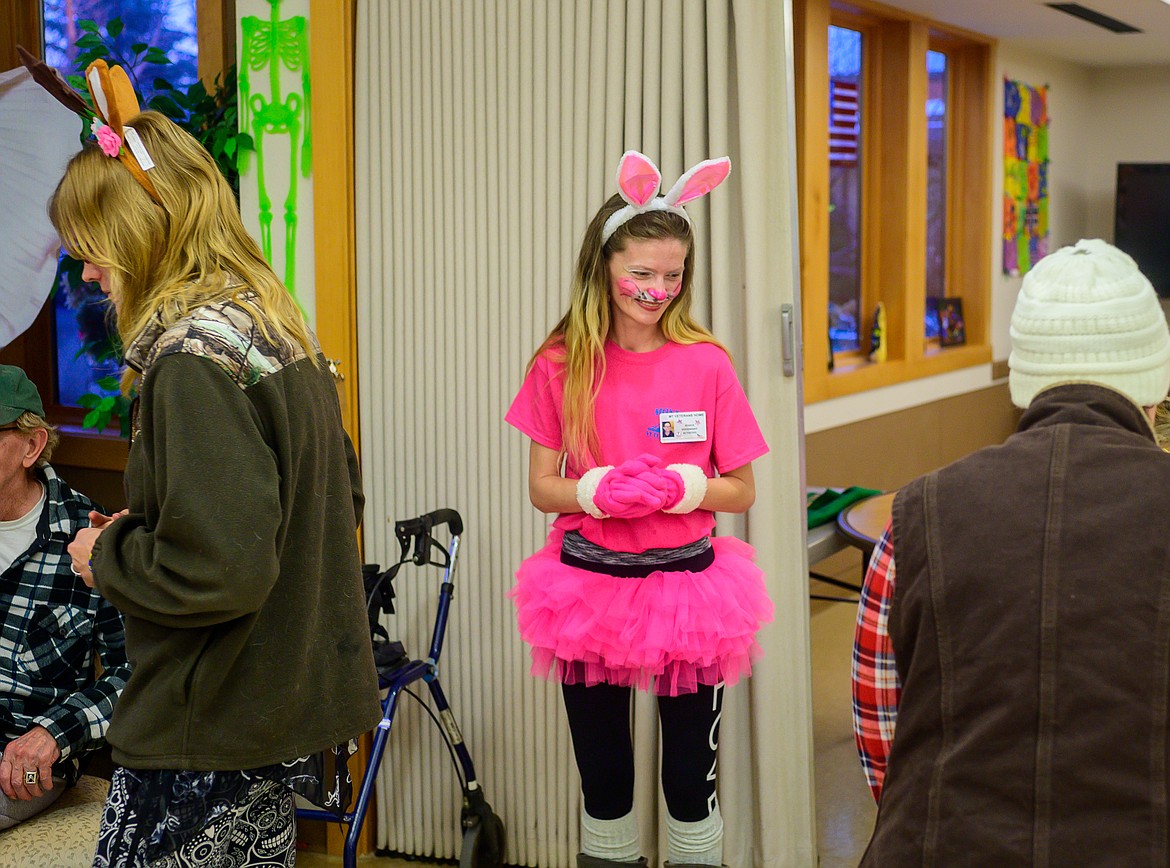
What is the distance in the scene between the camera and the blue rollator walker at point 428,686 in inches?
104

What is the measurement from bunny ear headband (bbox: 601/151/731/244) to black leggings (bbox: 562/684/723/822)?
0.87m

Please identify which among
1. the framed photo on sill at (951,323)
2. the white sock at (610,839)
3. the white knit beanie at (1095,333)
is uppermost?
the white knit beanie at (1095,333)

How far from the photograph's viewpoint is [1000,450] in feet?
3.77

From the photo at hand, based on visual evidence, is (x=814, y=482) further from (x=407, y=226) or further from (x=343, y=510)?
(x=343, y=510)

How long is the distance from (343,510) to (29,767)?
1194mm

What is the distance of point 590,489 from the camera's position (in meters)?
2.14

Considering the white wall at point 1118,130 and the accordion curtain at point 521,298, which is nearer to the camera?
the accordion curtain at point 521,298

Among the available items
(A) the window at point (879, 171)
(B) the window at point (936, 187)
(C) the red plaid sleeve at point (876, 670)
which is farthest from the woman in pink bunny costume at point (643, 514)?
(B) the window at point (936, 187)

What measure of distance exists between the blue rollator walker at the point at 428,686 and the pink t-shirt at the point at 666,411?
552mm

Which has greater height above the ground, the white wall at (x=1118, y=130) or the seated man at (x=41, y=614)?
the white wall at (x=1118, y=130)

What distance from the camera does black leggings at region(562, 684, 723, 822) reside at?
2.29 meters

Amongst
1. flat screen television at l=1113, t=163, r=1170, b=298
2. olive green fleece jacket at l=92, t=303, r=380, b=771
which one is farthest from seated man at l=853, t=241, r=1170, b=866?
flat screen television at l=1113, t=163, r=1170, b=298

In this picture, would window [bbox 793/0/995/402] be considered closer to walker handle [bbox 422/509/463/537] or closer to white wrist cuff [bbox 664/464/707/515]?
walker handle [bbox 422/509/463/537]

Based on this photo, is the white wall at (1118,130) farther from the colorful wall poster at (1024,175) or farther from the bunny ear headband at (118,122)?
the bunny ear headband at (118,122)
